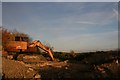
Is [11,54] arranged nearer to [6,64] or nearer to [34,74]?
[6,64]

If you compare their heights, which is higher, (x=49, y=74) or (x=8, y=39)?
(x=8, y=39)

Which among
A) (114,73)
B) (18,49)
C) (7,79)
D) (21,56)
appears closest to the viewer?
(7,79)

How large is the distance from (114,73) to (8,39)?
10263mm

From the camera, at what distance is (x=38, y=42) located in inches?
709

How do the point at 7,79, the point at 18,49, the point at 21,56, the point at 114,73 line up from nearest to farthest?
the point at 7,79 < the point at 114,73 < the point at 18,49 < the point at 21,56

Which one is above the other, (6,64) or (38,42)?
(38,42)

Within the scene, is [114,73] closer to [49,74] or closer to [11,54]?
[49,74]

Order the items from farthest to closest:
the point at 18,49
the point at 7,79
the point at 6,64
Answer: the point at 18,49 < the point at 6,64 < the point at 7,79

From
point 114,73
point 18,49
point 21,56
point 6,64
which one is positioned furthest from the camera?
point 21,56

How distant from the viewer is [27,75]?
32.7ft

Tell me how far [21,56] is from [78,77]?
871 centimetres

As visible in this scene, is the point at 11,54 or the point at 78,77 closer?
the point at 78,77

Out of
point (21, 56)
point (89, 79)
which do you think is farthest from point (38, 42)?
point (89, 79)

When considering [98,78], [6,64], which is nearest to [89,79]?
[98,78]
